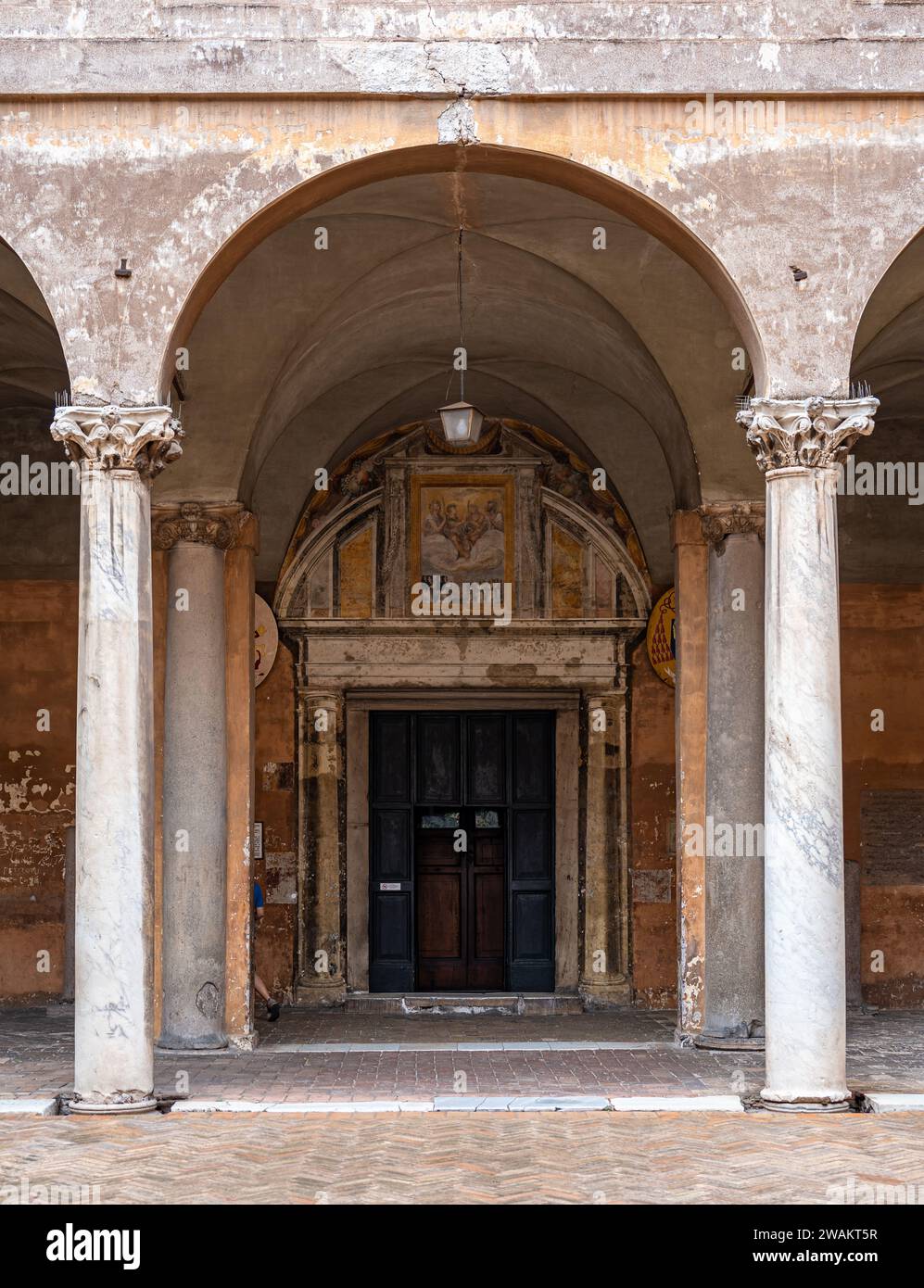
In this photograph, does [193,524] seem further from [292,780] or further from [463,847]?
[463,847]

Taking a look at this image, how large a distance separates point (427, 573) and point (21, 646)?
355 centimetres

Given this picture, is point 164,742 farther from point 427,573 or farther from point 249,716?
point 427,573

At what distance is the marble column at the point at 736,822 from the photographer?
1119 cm

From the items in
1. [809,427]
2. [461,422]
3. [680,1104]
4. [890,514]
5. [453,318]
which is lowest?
[680,1104]

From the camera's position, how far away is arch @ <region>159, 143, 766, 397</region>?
29.2 ft

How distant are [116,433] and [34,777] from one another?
6004 millimetres

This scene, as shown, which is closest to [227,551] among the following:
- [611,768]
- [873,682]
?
[611,768]

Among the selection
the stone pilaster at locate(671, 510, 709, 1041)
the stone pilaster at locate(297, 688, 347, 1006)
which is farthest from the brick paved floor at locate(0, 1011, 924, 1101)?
the stone pilaster at locate(297, 688, 347, 1006)

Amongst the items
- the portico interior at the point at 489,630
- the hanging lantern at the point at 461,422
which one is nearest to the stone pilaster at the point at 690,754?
the portico interior at the point at 489,630

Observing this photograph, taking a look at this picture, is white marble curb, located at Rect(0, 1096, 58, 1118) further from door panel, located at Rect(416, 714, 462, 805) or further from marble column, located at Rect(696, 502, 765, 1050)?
door panel, located at Rect(416, 714, 462, 805)

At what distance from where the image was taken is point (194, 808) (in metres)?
11.2

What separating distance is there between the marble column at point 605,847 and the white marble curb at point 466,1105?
523 centimetres

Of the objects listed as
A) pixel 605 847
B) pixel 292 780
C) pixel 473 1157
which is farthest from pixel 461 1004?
pixel 473 1157

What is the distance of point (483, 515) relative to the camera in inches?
574
